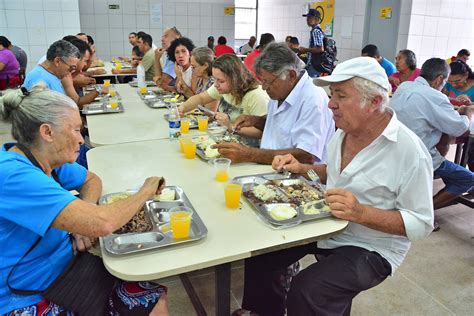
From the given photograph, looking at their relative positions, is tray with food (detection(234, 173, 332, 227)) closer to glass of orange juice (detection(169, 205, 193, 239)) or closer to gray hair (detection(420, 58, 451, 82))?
glass of orange juice (detection(169, 205, 193, 239))

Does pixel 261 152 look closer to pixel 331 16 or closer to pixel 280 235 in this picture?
pixel 280 235

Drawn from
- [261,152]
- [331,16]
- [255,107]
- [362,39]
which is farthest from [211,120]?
[331,16]

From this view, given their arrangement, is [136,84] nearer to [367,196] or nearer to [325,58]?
[325,58]

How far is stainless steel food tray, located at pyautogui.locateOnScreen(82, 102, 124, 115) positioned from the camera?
3.44 metres

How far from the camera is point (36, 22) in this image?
720 centimetres

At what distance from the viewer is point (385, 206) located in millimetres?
1619

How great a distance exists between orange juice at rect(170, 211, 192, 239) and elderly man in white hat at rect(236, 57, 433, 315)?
22.1 inches

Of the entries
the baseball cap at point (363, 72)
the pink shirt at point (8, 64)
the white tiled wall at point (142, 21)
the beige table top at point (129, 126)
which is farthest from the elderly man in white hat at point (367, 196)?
the white tiled wall at point (142, 21)

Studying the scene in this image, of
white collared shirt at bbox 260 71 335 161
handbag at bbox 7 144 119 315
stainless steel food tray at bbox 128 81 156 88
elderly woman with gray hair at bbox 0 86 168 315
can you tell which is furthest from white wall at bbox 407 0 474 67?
Result: handbag at bbox 7 144 119 315

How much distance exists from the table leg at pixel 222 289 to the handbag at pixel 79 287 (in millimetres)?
426

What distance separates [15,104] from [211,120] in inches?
75.1

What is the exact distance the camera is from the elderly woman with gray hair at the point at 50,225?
122cm

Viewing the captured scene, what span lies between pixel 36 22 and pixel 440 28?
23.8ft

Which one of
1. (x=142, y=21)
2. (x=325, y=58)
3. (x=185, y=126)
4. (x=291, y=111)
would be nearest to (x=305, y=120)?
(x=291, y=111)
